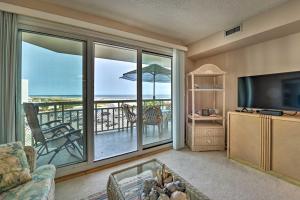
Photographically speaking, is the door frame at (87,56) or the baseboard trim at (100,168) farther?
the baseboard trim at (100,168)

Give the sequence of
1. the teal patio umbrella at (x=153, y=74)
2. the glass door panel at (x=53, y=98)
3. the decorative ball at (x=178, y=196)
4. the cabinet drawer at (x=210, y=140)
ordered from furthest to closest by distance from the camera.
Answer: the cabinet drawer at (x=210, y=140) → the teal patio umbrella at (x=153, y=74) → the glass door panel at (x=53, y=98) → the decorative ball at (x=178, y=196)

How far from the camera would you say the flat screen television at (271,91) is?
2123mm

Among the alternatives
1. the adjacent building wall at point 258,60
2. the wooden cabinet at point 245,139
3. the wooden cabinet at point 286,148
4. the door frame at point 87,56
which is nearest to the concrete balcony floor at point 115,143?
the door frame at point 87,56

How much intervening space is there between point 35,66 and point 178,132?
269cm

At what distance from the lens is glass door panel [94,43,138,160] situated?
2.73 metres

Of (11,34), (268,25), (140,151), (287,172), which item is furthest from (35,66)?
(287,172)

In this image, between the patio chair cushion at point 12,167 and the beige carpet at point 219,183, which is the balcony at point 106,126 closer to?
the beige carpet at point 219,183

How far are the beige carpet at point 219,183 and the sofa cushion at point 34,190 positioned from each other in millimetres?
541

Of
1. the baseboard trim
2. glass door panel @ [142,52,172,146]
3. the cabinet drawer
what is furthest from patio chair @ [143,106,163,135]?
the cabinet drawer

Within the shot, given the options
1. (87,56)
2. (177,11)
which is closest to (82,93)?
(87,56)

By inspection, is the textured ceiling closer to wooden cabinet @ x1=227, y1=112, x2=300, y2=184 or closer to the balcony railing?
the balcony railing

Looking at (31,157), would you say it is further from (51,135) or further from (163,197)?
(163,197)

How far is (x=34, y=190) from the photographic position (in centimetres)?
121

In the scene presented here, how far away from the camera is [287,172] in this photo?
6.63 ft
